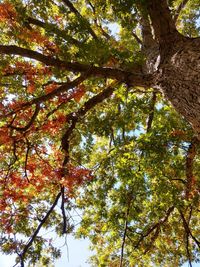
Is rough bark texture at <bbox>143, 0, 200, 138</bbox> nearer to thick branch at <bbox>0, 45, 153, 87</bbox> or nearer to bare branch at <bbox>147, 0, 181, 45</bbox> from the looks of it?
bare branch at <bbox>147, 0, 181, 45</bbox>

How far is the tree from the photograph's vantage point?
473 centimetres

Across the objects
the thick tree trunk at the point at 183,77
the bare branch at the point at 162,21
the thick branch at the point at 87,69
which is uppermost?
the bare branch at the point at 162,21

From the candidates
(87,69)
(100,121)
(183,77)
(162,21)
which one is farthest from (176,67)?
(100,121)

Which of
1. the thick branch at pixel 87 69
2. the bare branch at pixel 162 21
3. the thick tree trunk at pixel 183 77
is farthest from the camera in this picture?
the thick branch at pixel 87 69

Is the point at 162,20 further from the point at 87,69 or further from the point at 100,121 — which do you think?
the point at 100,121

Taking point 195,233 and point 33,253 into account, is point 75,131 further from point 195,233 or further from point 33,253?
point 195,233

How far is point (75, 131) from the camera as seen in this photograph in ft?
28.0

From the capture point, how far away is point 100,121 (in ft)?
23.7

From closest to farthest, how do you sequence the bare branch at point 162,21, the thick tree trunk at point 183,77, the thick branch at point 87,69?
the thick tree trunk at point 183,77 < the bare branch at point 162,21 < the thick branch at point 87,69

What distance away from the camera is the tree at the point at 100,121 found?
4.73 metres

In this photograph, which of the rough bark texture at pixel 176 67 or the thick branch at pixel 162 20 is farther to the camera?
the thick branch at pixel 162 20

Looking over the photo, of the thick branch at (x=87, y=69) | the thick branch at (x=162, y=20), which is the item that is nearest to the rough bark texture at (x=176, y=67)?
the thick branch at (x=162, y=20)

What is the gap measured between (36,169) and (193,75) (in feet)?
15.7

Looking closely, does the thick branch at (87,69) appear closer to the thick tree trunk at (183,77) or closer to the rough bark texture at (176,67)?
the rough bark texture at (176,67)
